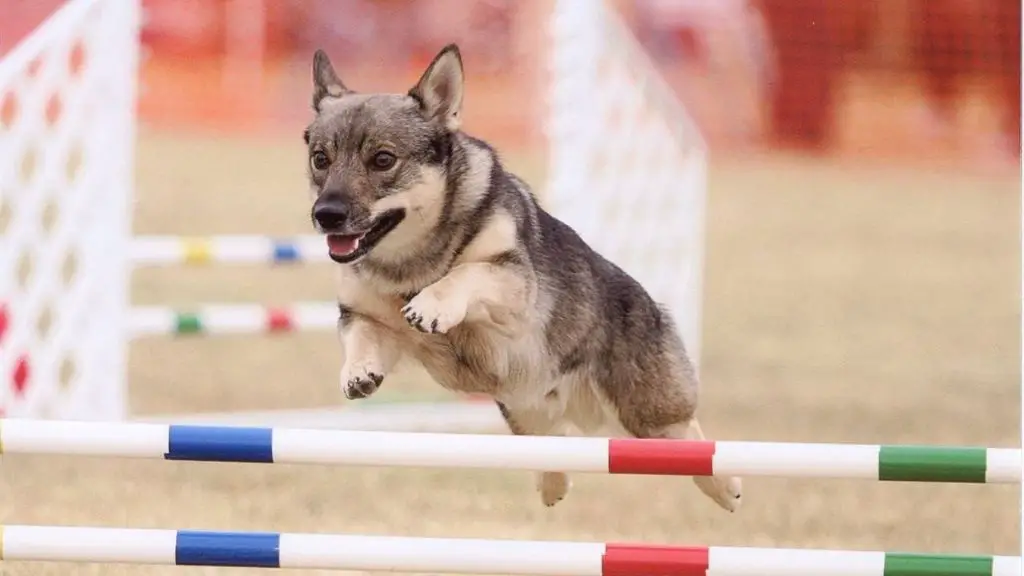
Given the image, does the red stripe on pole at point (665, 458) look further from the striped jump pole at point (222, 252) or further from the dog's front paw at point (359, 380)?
the striped jump pole at point (222, 252)

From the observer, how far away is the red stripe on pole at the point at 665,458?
2.84 m

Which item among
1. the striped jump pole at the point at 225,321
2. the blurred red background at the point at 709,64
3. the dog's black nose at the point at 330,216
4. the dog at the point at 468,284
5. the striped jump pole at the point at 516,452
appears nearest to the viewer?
the striped jump pole at the point at 516,452

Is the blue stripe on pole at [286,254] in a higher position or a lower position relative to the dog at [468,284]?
higher

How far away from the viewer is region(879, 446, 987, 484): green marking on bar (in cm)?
283

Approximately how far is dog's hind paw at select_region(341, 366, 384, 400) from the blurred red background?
1259 cm

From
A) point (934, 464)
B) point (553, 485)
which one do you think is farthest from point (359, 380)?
point (934, 464)

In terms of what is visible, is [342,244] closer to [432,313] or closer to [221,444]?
[432,313]

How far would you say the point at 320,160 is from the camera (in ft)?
10.4

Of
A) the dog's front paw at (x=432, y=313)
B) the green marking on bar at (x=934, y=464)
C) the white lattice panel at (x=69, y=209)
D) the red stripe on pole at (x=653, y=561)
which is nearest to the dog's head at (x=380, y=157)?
the dog's front paw at (x=432, y=313)

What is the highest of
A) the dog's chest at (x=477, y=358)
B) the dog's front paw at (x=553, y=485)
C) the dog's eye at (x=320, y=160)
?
the dog's eye at (x=320, y=160)

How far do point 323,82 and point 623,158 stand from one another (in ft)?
10.0

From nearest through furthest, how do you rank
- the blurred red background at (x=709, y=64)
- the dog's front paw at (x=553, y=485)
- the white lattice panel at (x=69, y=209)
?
the dog's front paw at (x=553, y=485), the white lattice panel at (x=69, y=209), the blurred red background at (x=709, y=64)

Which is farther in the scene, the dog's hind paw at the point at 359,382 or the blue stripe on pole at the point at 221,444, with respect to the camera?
the dog's hind paw at the point at 359,382

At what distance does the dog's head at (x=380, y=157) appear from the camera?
3.08m
